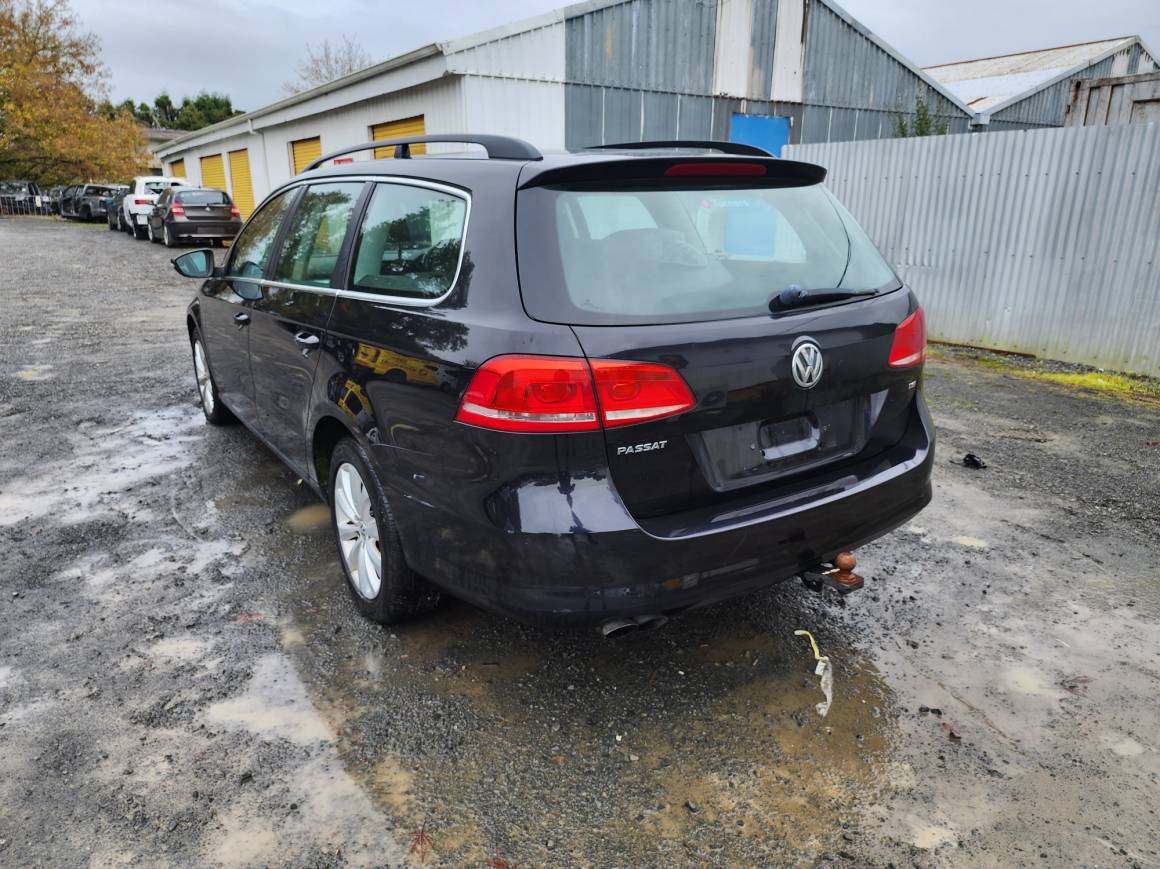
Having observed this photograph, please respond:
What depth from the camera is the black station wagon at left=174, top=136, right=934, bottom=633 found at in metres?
2.21

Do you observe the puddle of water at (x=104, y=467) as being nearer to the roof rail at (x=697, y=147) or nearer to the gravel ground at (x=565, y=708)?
the gravel ground at (x=565, y=708)

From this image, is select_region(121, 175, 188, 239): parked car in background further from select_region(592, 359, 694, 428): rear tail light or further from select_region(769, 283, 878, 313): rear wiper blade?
select_region(592, 359, 694, 428): rear tail light

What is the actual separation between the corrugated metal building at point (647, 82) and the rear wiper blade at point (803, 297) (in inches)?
416

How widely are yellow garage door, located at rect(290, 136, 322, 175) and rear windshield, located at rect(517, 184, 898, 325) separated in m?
17.2

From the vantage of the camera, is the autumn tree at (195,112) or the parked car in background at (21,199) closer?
the parked car in background at (21,199)

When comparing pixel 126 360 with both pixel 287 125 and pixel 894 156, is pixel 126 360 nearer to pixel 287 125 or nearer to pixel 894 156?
pixel 894 156

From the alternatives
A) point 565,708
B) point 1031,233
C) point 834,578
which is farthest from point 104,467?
point 1031,233

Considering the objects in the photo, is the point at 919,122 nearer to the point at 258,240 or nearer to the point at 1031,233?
the point at 1031,233

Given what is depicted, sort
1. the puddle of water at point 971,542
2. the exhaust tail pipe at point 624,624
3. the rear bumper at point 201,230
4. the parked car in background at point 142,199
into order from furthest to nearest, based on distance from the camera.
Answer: the parked car in background at point 142,199 → the rear bumper at point 201,230 → the puddle of water at point 971,542 → the exhaust tail pipe at point 624,624

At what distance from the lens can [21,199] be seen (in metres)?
40.0

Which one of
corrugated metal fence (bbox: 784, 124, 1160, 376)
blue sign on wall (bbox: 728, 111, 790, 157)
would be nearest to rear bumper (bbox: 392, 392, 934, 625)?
corrugated metal fence (bbox: 784, 124, 1160, 376)

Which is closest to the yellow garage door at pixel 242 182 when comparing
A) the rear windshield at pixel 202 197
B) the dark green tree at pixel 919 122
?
the rear windshield at pixel 202 197

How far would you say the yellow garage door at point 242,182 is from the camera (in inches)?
942

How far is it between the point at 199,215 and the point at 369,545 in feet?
65.1
